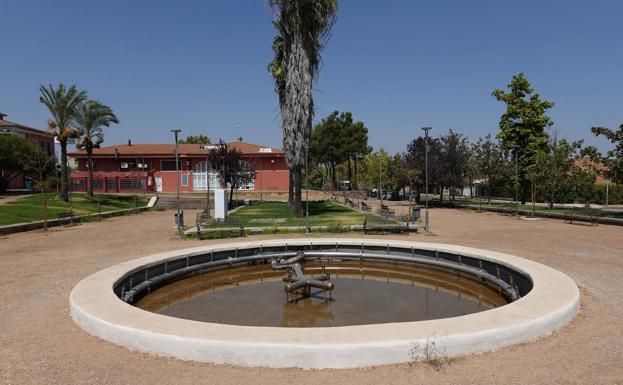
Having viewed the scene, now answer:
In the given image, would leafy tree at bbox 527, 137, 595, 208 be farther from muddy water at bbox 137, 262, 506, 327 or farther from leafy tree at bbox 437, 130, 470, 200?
muddy water at bbox 137, 262, 506, 327

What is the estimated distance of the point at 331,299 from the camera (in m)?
9.78

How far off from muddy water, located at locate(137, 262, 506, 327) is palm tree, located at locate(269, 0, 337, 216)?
12.6 m

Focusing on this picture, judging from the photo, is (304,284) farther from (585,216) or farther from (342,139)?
(342,139)

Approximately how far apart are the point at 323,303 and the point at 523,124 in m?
36.9

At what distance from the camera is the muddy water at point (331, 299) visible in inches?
336

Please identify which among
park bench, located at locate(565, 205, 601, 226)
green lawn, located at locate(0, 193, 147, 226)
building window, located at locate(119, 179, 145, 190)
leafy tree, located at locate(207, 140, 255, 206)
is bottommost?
park bench, located at locate(565, 205, 601, 226)

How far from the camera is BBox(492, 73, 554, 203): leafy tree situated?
3906 centimetres

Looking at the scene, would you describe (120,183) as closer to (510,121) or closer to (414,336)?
(510,121)

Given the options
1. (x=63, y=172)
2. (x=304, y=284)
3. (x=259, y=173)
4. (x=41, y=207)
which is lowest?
(x=304, y=284)

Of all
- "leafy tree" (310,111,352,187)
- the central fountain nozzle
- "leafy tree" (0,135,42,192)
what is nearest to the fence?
"leafy tree" (0,135,42,192)

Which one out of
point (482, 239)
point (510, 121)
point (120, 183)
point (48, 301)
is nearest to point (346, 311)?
point (48, 301)

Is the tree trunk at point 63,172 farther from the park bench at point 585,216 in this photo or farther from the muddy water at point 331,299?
the park bench at point 585,216

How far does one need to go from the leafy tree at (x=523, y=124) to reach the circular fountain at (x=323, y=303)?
99.4 feet

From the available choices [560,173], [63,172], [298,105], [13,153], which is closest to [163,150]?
[13,153]
